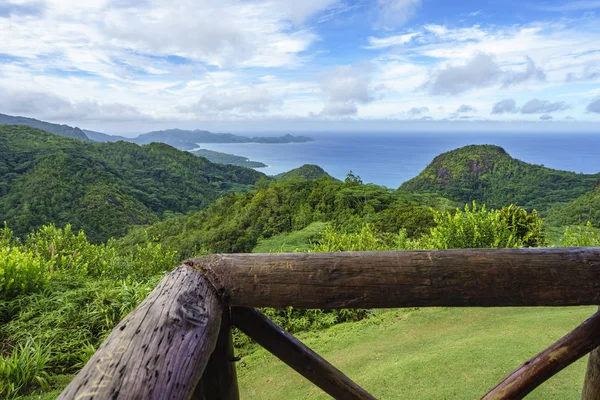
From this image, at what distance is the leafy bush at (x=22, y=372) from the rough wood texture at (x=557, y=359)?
325 centimetres

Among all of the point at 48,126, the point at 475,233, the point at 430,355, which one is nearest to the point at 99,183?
the point at 475,233

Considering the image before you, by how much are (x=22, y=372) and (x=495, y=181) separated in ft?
157

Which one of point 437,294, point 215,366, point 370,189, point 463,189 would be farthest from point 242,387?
point 463,189

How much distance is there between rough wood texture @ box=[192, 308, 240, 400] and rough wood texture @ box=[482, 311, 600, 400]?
906 millimetres

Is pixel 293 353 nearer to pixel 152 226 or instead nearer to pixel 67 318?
pixel 67 318

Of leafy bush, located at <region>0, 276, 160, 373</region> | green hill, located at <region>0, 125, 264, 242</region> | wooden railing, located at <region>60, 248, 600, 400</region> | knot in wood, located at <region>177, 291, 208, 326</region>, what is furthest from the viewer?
green hill, located at <region>0, 125, 264, 242</region>

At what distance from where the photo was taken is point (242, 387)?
10.5 ft

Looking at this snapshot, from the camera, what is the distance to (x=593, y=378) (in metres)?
1.49

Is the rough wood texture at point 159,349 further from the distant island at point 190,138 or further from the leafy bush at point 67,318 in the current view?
the distant island at point 190,138

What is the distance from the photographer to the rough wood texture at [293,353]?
50.9 inches

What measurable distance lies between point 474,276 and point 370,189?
19796 mm

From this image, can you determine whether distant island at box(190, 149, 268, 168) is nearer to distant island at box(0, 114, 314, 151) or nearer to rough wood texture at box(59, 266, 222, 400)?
distant island at box(0, 114, 314, 151)

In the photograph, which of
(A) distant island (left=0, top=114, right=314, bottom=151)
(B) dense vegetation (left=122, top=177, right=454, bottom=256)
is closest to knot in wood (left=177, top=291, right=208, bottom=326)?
(B) dense vegetation (left=122, top=177, right=454, bottom=256)

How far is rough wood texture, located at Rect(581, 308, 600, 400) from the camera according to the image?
4.79ft
